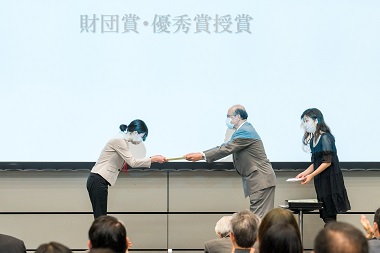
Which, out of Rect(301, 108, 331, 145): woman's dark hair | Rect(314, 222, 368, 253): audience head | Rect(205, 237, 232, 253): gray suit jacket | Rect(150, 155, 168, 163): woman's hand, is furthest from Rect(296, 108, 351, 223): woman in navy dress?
Rect(314, 222, 368, 253): audience head

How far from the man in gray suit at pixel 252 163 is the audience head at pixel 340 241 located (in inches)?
127

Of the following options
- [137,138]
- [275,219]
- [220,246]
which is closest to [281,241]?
[275,219]

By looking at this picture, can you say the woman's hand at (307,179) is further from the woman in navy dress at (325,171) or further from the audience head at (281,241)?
the audience head at (281,241)

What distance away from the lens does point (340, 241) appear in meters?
2.23

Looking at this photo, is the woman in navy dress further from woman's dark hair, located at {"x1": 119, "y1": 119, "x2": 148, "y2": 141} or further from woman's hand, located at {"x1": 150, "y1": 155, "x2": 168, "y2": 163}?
woman's dark hair, located at {"x1": 119, "y1": 119, "x2": 148, "y2": 141}

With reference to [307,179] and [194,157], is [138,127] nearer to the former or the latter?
[194,157]

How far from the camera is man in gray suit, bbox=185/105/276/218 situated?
550cm

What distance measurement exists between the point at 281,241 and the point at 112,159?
3.10 metres

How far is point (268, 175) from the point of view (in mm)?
5539

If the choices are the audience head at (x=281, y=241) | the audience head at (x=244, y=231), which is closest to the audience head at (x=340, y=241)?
the audience head at (x=281, y=241)

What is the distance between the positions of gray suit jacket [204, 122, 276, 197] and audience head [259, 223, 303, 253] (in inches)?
111

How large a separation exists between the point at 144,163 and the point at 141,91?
700 millimetres

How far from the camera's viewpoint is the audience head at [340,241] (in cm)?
221

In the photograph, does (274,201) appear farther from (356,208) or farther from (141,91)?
(141,91)
